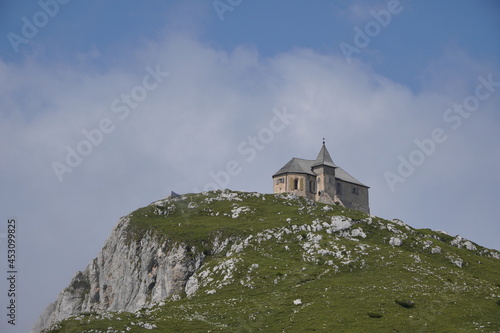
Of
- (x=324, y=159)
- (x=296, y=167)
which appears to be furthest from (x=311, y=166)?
Answer: (x=296, y=167)

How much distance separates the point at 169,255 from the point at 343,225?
1362 inches

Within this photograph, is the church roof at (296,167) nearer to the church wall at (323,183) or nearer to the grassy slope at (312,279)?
the church wall at (323,183)

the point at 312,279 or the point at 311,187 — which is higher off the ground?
the point at 311,187

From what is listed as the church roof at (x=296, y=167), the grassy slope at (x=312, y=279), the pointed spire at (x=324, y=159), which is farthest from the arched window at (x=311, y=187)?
the grassy slope at (x=312, y=279)

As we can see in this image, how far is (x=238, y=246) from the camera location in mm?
109438

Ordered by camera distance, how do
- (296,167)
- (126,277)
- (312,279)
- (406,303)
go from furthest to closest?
(296,167) < (126,277) < (312,279) < (406,303)

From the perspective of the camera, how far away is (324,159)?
15900 centimetres

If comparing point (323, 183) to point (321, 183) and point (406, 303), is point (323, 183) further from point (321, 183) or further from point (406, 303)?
point (406, 303)

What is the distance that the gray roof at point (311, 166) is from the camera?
506ft

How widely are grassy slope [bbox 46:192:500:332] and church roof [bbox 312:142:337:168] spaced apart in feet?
83.0

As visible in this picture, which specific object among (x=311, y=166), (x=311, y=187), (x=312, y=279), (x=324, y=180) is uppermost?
(x=311, y=166)

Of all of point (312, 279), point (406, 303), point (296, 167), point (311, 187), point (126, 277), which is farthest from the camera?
point (296, 167)

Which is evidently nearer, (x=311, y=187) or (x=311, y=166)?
(x=311, y=187)

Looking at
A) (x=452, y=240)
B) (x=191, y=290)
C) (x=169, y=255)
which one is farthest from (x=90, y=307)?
(x=452, y=240)
